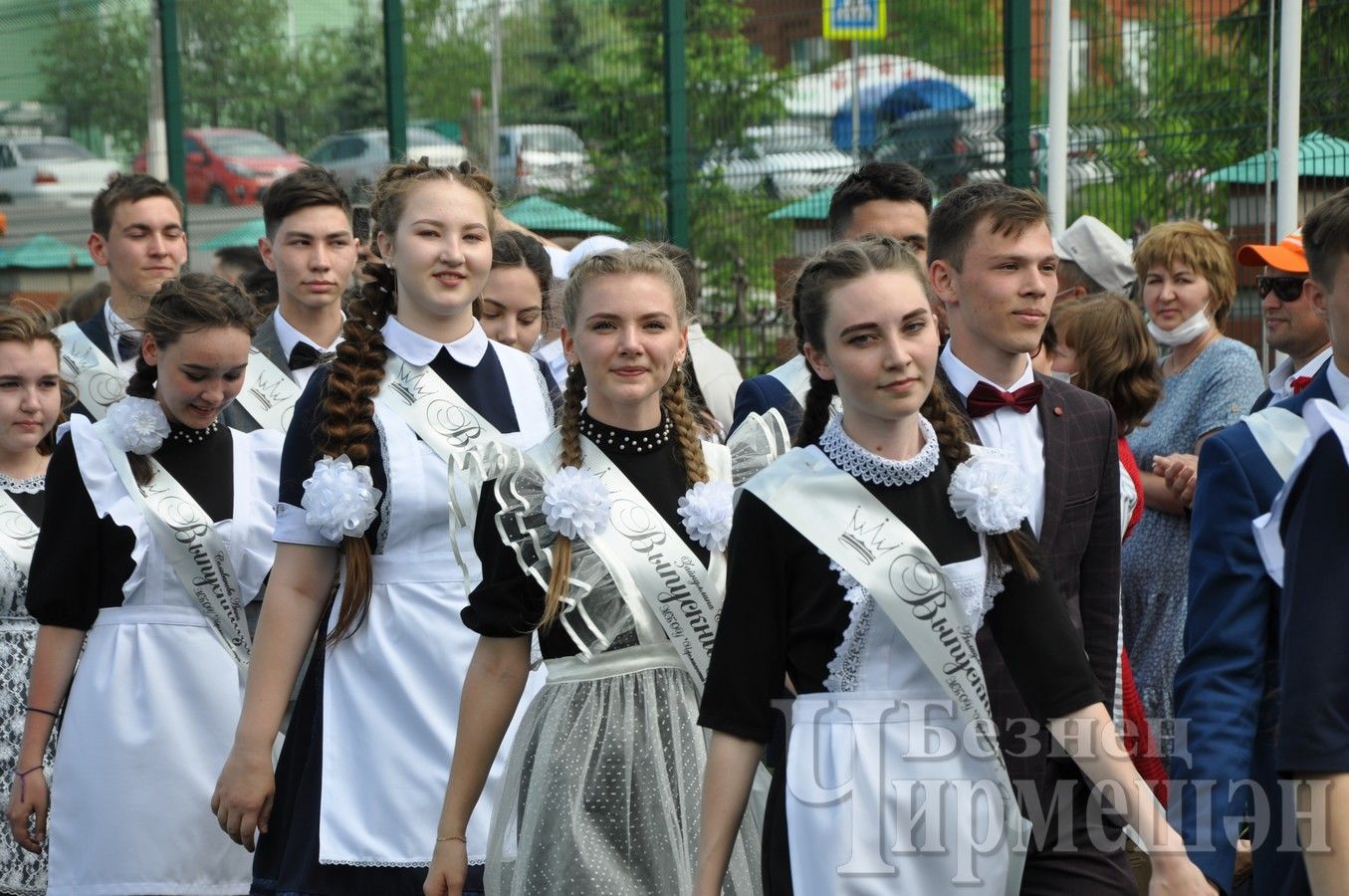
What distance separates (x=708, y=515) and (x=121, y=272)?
3.65 m

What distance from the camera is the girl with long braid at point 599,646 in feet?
11.6

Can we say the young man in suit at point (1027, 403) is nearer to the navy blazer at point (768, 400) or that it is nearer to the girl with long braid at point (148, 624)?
the navy blazer at point (768, 400)

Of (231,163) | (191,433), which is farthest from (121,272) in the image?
(231,163)

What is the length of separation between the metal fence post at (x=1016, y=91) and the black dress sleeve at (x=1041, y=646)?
4816mm

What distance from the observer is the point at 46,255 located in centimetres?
1251

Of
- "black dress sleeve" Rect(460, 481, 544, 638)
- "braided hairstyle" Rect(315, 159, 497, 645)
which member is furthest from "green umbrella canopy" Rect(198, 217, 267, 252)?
"black dress sleeve" Rect(460, 481, 544, 638)

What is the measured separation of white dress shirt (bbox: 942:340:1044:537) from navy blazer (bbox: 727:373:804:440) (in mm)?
573

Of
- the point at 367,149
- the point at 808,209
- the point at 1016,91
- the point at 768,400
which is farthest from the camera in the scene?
the point at 367,149

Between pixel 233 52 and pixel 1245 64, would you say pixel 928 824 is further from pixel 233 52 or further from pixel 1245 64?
pixel 233 52

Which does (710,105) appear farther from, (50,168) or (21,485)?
(50,168)

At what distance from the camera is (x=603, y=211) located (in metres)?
9.56

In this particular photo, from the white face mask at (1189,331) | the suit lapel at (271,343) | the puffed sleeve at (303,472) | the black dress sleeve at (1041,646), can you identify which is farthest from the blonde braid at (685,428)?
the white face mask at (1189,331)

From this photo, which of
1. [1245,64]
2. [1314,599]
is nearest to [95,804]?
[1314,599]

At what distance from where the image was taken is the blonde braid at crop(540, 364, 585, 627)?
11.6 feet
